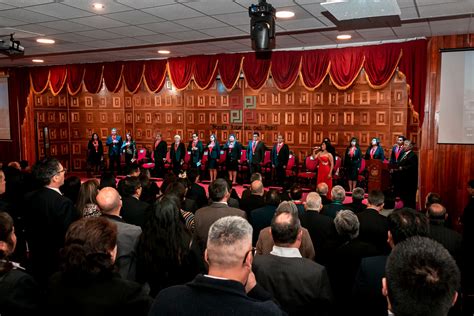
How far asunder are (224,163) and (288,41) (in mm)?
3884

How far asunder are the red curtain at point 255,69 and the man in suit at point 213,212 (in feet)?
21.8

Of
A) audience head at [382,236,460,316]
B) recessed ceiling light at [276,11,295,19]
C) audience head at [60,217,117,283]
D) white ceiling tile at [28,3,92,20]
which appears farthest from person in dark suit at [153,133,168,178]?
audience head at [382,236,460,316]

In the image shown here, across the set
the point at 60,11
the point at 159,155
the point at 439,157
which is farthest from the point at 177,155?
the point at 439,157

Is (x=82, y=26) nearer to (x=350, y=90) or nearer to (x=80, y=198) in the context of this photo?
(x=80, y=198)

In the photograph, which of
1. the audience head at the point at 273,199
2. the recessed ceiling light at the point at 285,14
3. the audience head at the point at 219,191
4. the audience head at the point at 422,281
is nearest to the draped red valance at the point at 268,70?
the recessed ceiling light at the point at 285,14

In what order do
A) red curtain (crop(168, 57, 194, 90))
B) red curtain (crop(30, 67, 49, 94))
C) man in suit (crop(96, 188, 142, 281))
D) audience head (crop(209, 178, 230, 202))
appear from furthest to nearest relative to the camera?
red curtain (crop(30, 67, 49, 94)), red curtain (crop(168, 57, 194, 90)), audience head (crop(209, 178, 230, 202)), man in suit (crop(96, 188, 142, 281))

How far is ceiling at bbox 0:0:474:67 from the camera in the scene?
18.3ft

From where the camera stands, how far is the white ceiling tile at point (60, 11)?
18.3ft

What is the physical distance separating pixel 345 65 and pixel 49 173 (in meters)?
7.56

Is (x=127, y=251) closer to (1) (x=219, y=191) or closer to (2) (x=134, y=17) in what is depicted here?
(1) (x=219, y=191)

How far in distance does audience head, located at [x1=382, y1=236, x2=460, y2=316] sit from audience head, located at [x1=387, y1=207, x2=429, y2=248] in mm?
1105

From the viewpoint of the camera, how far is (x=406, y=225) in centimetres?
233

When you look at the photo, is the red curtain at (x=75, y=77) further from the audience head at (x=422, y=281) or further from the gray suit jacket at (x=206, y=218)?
the audience head at (x=422, y=281)

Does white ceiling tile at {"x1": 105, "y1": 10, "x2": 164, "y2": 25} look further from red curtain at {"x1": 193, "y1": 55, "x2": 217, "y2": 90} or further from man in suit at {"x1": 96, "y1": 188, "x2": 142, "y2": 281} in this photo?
man in suit at {"x1": 96, "y1": 188, "x2": 142, "y2": 281}
